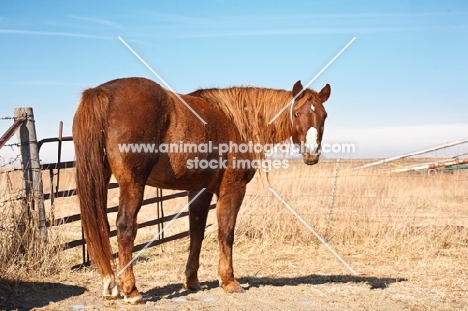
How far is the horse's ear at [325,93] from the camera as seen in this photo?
18.3 feet

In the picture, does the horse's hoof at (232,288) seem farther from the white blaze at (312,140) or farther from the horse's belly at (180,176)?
the white blaze at (312,140)

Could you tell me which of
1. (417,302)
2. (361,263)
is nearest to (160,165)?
(417,302)

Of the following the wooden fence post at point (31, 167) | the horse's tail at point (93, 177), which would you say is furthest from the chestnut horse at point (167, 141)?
the wooden fence post at point (31, 167)

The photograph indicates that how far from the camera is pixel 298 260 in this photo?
24.0 feet

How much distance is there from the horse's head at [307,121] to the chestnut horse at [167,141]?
11mm

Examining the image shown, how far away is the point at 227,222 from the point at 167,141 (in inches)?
46.3

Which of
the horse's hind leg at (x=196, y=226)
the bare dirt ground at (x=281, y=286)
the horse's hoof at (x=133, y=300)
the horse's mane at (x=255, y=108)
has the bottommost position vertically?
the bare dirt ground at (x=281, y=286)

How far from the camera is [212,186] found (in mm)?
5223

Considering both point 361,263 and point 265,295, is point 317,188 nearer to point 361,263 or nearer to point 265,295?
point 361,263

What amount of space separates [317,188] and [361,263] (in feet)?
11.3

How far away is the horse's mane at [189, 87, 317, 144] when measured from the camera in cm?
540

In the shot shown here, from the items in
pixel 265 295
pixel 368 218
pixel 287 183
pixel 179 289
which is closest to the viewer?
pixel 265 295

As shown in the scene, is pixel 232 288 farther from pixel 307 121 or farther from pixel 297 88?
pixel 297 88

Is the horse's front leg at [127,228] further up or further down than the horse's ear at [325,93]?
further down
